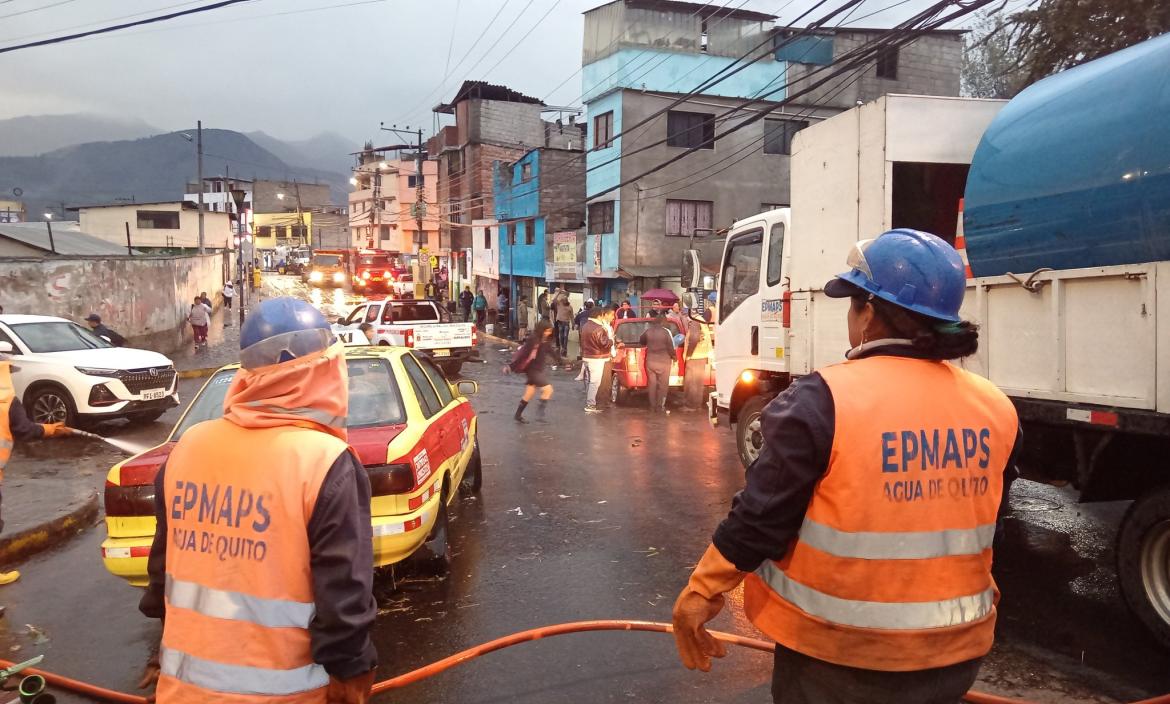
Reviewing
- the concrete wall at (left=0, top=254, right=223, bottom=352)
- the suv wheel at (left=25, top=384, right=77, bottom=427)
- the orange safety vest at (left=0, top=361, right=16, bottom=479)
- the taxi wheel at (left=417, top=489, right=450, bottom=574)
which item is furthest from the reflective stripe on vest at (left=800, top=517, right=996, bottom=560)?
the concrete wall at (left=0, top=254, right=223, bottom=352)

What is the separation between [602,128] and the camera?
3100 cm

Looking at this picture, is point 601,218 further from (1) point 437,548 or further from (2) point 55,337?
(1) point 437,548

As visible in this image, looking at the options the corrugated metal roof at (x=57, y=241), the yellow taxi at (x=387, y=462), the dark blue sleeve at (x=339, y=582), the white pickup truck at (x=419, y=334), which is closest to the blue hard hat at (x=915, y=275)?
the dark blue sleeve at (x=339, y=582)

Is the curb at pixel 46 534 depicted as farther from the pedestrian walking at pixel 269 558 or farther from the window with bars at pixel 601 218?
the window with bars at pixel 601 218

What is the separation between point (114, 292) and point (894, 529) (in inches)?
932

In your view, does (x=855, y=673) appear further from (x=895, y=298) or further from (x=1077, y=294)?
(x=1077, y=294)

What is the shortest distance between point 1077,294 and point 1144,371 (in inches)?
22.3

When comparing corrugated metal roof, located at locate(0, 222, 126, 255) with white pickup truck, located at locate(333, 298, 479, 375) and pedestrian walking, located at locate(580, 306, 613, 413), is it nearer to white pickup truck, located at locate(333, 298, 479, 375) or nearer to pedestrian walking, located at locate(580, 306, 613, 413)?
white pickup truck, located at locate(333, 298, 479, 375)

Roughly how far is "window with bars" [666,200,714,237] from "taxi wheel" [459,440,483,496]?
22020mm

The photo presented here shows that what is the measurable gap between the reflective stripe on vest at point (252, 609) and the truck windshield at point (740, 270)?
23.4 ft

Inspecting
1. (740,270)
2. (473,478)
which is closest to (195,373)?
(473,478)

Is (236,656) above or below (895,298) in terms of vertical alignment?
below

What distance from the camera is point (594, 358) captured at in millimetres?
14555

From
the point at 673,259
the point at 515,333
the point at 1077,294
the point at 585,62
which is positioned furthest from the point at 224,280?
the point at 1077,294
